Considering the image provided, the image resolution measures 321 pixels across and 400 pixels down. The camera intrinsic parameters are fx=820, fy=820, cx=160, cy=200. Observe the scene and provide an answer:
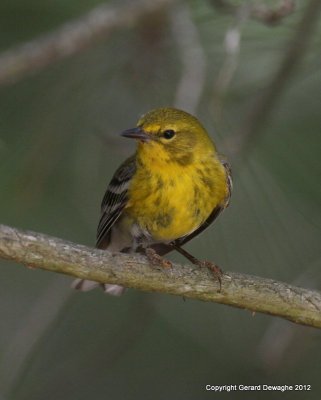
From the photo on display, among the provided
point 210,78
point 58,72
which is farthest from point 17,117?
point 210,78

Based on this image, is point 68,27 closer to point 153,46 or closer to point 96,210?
point 153,46

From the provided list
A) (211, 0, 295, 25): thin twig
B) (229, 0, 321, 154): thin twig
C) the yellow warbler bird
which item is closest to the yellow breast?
the yellow warbler bird

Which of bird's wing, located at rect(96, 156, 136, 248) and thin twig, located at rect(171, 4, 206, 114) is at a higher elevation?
thin twig, located at rect(171, 4, 206, 114)

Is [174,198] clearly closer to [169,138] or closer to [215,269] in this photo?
[169,138]

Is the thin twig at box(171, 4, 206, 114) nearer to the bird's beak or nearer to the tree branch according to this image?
the bird's beak

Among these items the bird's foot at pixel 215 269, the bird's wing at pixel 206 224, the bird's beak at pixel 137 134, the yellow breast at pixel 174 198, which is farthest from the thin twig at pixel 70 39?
the bird's foot at pixel 215 269

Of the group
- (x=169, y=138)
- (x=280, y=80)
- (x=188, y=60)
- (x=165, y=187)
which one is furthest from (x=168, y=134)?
(x=280, y=80)

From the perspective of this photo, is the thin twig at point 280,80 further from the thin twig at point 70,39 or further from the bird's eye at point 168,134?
the thin twig at point 70,39
